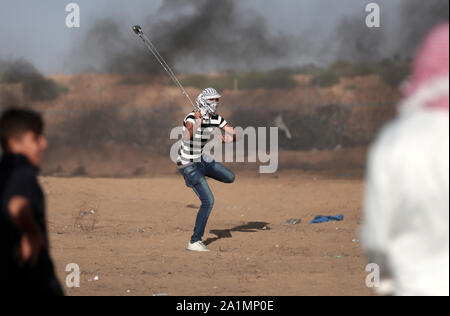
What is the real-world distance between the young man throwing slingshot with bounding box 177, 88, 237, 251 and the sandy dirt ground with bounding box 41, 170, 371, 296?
0.52 meters

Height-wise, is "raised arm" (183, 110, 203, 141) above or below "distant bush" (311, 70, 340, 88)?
below

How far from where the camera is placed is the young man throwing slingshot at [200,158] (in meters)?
9.04

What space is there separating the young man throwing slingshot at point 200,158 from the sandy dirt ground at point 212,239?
52 cm

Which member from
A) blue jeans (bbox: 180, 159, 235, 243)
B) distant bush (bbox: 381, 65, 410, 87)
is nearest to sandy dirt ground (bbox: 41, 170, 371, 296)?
blue jeans (bbox: 180, 159, 235, 243)

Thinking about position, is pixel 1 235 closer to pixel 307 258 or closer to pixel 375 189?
pixel 375 189

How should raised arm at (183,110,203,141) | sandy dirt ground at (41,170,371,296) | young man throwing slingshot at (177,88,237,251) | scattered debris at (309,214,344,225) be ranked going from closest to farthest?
1. sandy dirt ground at (41,170,371,296)
2. raised arm at (183,110,203,141)
3. young man throwing slingshot at (177,88,237,251)
4. scattered debris at (309,214,344,225)

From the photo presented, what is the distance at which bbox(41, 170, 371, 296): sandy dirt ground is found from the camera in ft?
24.6

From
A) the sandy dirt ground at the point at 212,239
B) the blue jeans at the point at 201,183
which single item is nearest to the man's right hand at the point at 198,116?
the blue jeans at the point at 201,183

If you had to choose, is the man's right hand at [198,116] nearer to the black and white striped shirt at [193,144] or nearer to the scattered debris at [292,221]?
the black and white striped shirt at [193,144]

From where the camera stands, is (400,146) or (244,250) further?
(244,250)

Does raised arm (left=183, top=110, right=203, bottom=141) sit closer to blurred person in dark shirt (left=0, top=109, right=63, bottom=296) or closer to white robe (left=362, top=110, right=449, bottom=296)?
blurred person in dark shirt (left=0, top=109, right=63, bottom=296)

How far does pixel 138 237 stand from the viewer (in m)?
11.0
